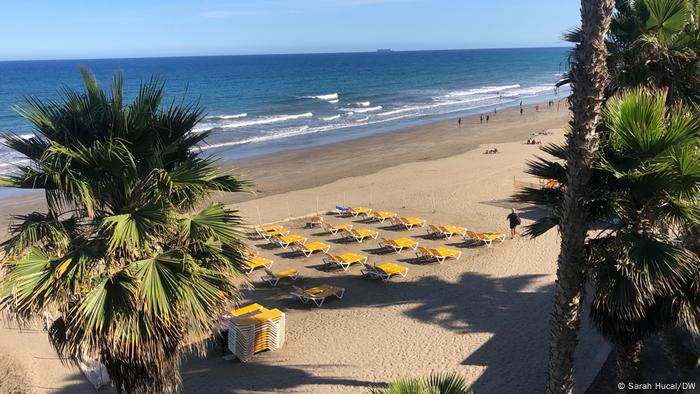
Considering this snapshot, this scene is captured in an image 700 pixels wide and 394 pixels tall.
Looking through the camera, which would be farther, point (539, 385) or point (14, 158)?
point (14, 158)

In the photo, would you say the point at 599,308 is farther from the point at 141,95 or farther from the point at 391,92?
the point at 391,92

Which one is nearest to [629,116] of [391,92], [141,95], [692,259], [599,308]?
[692,259]

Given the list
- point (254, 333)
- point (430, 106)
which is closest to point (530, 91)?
point (430, 106)

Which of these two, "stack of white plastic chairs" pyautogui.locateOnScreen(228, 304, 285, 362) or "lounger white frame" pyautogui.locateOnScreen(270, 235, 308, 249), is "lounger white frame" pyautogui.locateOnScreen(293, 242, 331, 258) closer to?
"lounger white frame" pyautogui.locateOnScreen(270, 235, 308, 249)

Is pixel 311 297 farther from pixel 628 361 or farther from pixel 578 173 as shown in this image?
pixel 578 173

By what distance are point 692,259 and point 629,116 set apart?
135 centimetres

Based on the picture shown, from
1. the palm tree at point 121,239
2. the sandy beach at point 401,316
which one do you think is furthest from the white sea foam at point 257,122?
the palm tree at point 121,239

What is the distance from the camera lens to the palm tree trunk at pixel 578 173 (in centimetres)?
416

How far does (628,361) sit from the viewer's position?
209 inches

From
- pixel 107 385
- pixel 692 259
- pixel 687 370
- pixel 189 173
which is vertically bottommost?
pixel 107 385

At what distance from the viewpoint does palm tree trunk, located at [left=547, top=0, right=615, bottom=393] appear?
416 centimetres

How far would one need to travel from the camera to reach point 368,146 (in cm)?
3309

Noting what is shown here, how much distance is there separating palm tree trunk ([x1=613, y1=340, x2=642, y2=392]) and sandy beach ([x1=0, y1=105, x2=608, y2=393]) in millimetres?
2432

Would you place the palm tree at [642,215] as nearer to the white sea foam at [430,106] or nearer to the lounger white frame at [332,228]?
the lounger white frame at [332,228]
